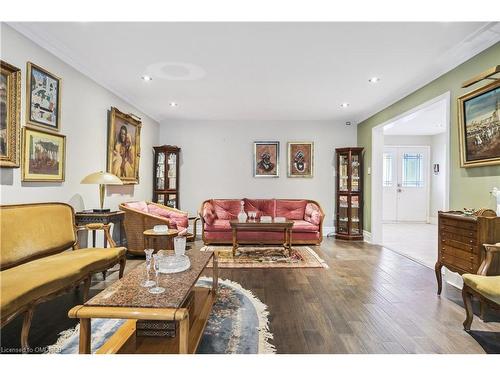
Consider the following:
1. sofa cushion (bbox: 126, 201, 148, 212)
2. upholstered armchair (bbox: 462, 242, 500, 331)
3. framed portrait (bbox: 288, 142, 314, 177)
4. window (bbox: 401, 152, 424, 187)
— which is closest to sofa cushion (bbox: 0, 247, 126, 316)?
sofa cushion (bbox: 126, 201, 148, 212)

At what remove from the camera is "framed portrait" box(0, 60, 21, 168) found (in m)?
2.54

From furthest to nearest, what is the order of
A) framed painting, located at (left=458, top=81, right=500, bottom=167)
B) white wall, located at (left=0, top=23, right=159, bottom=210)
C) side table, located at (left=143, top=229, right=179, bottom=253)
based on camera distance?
side table, located at (left=143, top=229, right=179, bottom=253)
framed painting, located at (left=458, top=81, right=500, bottom=167)
white wall, located at (left=0, top=23, right=159, bottom=210)

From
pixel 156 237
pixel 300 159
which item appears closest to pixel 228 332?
pixel 156 237

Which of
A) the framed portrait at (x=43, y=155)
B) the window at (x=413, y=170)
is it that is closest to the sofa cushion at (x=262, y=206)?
the framed portrait at (x=43, y=155)

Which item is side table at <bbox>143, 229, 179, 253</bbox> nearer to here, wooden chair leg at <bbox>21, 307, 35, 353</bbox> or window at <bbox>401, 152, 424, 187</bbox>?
wooden chair leg at <bbox>21, 307, 35, 353</bbox>

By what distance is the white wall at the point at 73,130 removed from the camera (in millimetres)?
2703

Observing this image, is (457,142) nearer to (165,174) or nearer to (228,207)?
(228,207)

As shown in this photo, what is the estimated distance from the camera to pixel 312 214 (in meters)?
5.64

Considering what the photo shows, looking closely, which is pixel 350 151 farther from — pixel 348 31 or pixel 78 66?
pixel 78 66

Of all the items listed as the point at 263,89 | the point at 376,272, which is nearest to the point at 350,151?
the point at 263,89

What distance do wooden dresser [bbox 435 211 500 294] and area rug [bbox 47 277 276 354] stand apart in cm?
190

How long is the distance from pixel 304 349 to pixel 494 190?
242 cm

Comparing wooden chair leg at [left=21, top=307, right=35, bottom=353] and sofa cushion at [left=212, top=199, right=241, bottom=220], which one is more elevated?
sofa cushion at [left=212, top=199, right=241, bottom=220]
